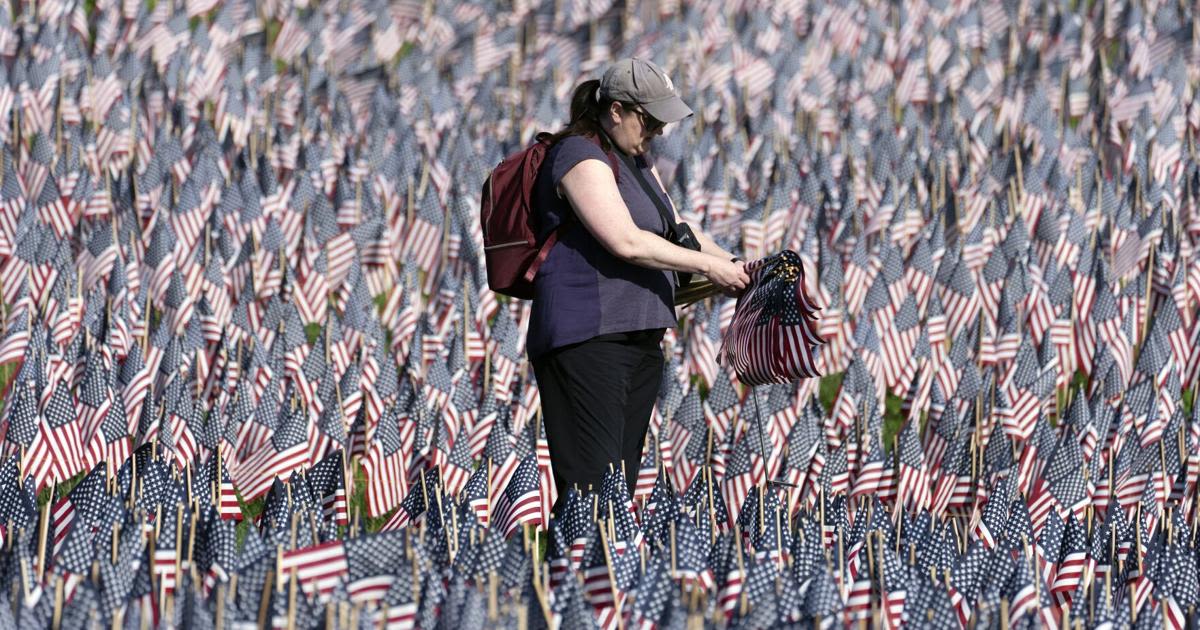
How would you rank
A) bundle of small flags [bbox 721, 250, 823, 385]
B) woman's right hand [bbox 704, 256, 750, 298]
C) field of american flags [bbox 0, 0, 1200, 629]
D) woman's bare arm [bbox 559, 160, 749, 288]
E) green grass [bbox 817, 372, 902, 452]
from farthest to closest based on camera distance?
1. green grass [bbox 817, 372, 902, 452]
2. bundle of small flags [bbox 721, 250, 823, 385]
3. woman's right hand [bbox 704, 256, 750, 298]
4. woman's bare arm [bbox 559, 160, 749, 288]
5. field of american flags [bbox 0, 0, 1200, 629]

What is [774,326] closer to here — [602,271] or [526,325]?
[602,271]

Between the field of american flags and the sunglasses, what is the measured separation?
123 centimetres

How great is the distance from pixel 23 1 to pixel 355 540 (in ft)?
47.3

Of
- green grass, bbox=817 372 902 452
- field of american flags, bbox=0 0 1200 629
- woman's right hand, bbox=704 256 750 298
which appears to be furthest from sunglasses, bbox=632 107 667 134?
green grass, bbox=817 372 902 452

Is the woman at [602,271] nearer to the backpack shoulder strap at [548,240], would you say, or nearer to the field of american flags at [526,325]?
the backpack shoulder strap at [548,240]

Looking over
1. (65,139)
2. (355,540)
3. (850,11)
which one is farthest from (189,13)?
(355,540)

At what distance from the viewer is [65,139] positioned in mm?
14250

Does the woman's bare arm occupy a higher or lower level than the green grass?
higher

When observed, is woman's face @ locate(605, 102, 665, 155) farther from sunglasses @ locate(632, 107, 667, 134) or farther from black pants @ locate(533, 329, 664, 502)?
black pants @ locate(533, 329, 664, 502)

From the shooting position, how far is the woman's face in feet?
19.8

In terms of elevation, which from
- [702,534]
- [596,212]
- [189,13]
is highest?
[189,13]

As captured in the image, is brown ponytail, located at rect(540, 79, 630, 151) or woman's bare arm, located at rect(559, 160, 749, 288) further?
brown ponytail, located at rect(540, 79, 630, 151)

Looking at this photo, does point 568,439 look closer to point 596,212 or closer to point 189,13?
point 596,212

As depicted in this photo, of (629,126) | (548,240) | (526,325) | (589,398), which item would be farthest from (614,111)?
(526,325)
